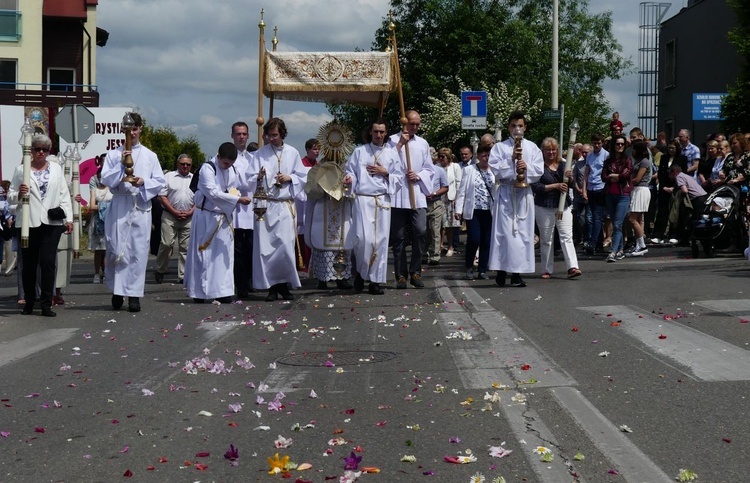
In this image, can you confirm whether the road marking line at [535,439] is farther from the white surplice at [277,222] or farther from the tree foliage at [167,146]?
the tree foliage at [167,146]

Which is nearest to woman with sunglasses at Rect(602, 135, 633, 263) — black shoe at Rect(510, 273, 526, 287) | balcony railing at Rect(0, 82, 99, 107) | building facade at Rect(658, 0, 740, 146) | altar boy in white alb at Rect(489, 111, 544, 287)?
altar boy in white alb at Rect(489, 111, 544, 287)

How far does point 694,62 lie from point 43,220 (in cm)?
4045

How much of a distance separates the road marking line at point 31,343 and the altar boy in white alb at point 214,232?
2.63 m

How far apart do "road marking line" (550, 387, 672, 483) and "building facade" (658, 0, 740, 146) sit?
122 feet

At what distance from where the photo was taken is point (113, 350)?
408 inches

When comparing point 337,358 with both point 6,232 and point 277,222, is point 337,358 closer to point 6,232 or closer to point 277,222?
point 277,222

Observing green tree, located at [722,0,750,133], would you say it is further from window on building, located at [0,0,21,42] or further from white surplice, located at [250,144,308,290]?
window on building, located at [0,0,21,42]

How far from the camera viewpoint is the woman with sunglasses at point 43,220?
1335 cm

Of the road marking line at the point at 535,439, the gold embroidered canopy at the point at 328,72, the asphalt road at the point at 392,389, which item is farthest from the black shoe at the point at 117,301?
the road marking line at the point at 535,439

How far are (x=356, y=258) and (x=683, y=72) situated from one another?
38.9 metres

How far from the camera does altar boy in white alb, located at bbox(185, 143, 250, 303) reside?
14.5m

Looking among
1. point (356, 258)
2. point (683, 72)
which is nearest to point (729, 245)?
point (356, 258)

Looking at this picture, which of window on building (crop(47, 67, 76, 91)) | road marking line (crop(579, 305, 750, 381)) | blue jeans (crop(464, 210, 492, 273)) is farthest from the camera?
window on building (crop(47, 67, 76, 91))

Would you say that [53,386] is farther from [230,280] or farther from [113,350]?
[230,280]
